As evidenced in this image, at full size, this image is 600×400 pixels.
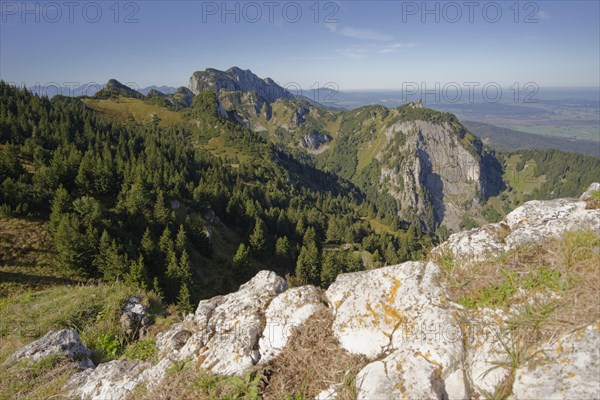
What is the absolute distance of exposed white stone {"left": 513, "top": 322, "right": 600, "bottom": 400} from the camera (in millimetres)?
3961

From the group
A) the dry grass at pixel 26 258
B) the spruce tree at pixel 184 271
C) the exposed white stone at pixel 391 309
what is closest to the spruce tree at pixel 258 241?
the spruce tree at pixel 184 271

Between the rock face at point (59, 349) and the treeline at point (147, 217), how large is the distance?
6756mm

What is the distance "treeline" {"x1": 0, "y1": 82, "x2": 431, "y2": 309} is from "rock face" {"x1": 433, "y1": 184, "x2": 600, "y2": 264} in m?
1.08

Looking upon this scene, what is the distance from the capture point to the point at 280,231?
78812 millimetres

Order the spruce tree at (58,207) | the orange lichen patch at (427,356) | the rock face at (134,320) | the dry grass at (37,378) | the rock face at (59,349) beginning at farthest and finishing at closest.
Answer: the spruce tree at (58,207) < the rock face at (134,320) < the rock face at (59,349) < the dry grass at (37,378) < the orange lichen patch at (427,356)

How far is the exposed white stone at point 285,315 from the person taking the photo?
646 cm

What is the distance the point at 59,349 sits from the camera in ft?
25.9

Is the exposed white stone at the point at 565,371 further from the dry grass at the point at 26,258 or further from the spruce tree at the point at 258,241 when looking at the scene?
the spruce tree at the point at 258,241

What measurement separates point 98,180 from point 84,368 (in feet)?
159

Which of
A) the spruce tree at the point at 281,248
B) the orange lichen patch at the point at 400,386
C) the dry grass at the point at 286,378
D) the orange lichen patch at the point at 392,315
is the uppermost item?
the orange lichen patch at the point at 392,315

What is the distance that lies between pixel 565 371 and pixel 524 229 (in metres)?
3.70

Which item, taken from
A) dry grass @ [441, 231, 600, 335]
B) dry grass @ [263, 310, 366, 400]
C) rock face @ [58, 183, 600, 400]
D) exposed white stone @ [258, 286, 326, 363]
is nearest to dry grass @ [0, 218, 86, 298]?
rock face @ [58, 183, 600, 400]

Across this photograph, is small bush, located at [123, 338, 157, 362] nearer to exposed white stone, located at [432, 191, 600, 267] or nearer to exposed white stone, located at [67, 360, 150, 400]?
exposed white stone, located at [67, 360, 150, 400]

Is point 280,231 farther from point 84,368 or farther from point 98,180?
point 84,368
